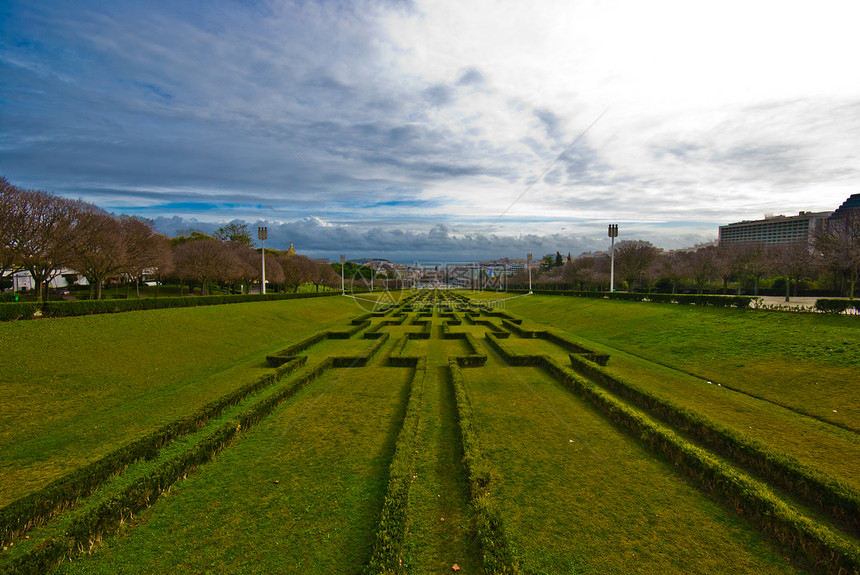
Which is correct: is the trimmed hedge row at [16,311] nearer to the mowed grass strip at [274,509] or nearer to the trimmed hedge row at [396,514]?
the mowed grass strip at [274,509]

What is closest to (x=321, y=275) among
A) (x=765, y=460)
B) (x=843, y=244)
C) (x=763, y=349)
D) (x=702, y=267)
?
(x=702, y=267)

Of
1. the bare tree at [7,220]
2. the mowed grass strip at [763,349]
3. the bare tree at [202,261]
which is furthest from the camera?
the bare tree at [202,261]

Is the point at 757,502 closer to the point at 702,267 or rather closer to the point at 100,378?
the point at 100,378

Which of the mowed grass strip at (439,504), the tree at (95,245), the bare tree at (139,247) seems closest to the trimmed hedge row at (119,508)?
the mowed grass strip at (439,504)

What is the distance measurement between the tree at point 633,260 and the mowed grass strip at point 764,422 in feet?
149

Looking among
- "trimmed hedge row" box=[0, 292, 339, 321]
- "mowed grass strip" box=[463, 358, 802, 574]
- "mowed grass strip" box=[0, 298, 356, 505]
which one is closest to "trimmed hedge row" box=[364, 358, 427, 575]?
"mowed grass strip" box=[463, 358, 802, 574]

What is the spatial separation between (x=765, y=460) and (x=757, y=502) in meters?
1.64

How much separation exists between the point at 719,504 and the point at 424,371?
8541 millimetres

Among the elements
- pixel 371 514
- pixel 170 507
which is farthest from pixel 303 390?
pixel 371 514

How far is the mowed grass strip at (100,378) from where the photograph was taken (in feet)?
23.5

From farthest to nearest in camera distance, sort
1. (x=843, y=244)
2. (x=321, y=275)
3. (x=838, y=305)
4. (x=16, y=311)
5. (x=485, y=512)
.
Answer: (x=321, y=275) → (x=843, y=244) → (x=838, y=305) → (x=16, y=311) → (x=485, y=512)

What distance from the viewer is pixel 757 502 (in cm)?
509

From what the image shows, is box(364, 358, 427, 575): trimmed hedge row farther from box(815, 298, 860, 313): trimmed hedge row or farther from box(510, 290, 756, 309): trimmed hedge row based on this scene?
box(510, 290, 756, 309): trimmed hedge row

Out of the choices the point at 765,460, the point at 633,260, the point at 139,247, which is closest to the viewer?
the point at 765,460
